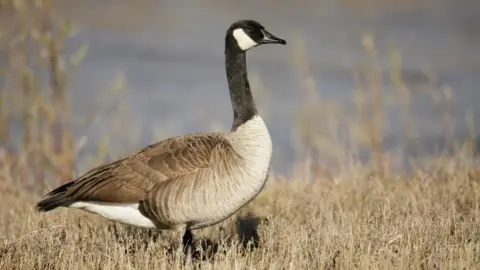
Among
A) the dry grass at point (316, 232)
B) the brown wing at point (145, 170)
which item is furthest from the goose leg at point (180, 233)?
the brown wing at point (145, 170)

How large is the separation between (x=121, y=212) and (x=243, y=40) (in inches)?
70.8

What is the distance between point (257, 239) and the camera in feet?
21.5

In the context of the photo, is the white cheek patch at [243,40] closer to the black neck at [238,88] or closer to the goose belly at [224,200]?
the black neck at [238,88]

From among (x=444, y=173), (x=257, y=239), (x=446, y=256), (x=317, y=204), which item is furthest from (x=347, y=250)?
(x=444, y=173)

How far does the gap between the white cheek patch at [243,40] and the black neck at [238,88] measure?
0.18 feet

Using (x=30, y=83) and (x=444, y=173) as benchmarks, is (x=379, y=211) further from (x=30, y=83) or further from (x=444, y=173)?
(x=30, y=83)

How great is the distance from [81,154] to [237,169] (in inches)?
177

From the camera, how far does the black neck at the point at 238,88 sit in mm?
6191

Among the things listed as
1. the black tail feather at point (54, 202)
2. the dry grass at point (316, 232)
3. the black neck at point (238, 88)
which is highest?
the black neck at point (238, 88)

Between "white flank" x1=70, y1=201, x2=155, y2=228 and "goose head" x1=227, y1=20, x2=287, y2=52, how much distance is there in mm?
1683

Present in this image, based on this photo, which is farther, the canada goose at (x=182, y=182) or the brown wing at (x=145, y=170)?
the brown wing at (x=145, y=170)

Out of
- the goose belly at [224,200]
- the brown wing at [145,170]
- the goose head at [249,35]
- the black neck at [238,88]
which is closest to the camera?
the goose belly at [224,200]

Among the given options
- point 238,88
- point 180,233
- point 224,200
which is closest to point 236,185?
point 224,200

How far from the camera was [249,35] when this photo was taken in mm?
6469
